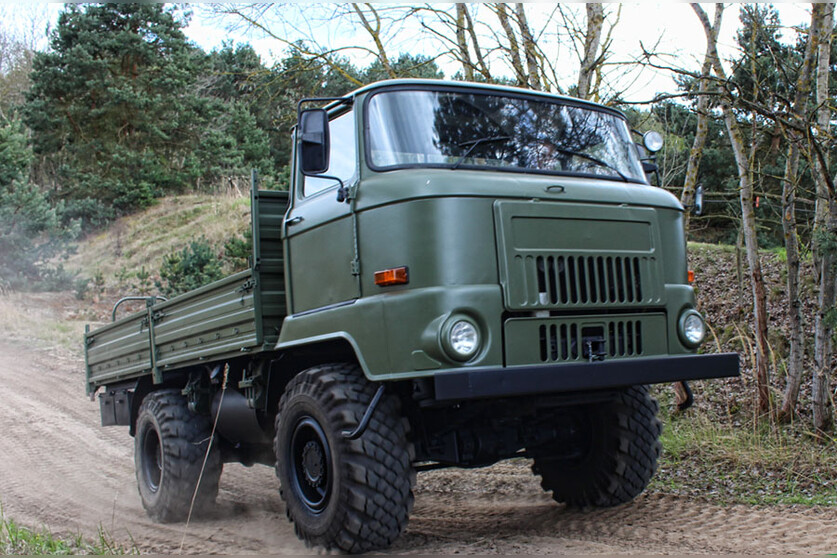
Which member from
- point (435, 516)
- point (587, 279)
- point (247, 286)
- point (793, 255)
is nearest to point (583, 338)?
point (587, 279)

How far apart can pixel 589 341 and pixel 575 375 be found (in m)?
0.36

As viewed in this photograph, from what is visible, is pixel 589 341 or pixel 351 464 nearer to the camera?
pixel 351 464

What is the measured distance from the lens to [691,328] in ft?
16.9

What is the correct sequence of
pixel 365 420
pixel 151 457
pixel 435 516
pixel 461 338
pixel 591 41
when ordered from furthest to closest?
pixel 591 41 → pixel 151 457 → pixel 435 516 → pixel 365 420 → pixel 461 338

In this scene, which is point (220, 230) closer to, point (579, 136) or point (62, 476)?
point (62, 476)

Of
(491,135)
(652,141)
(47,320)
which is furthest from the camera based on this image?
(47,320)

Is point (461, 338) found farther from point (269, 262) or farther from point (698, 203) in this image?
point (698, 203)

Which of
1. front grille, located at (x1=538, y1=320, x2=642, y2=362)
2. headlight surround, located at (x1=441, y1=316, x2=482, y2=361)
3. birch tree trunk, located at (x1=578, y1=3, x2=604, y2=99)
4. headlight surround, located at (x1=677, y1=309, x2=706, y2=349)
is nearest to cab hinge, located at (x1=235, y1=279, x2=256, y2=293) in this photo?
headlight surround, located at (x1=441, y1=316, x2=482, y2=361)

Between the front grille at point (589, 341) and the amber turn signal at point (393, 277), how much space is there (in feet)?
2.64

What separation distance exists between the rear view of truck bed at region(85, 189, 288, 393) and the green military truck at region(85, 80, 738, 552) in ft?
0.06

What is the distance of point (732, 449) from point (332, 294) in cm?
427

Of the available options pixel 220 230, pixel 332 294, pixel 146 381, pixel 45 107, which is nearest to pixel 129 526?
pixel 146 381

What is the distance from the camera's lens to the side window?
512cm

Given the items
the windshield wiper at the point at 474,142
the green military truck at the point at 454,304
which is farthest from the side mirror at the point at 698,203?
the windshield wiper at the point at 474,142
